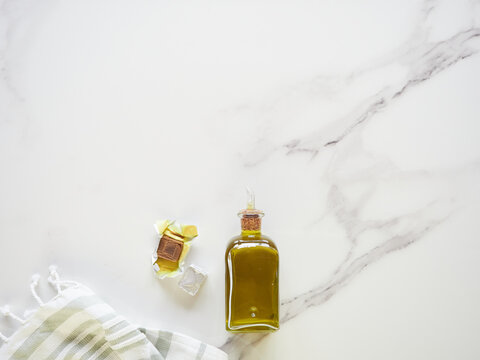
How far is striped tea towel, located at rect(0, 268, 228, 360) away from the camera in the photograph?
0.91 metres

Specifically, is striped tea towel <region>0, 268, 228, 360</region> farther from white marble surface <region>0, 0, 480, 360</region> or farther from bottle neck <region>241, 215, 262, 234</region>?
bottle neck <region>241, 215, 262, 234</region>

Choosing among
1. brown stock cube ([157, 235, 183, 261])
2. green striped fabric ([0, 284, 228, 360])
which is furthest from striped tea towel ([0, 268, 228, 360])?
brown stock cube ([157, 235, 183, 261])

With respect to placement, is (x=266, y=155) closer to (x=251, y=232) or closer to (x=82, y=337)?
(x=251, y=232)

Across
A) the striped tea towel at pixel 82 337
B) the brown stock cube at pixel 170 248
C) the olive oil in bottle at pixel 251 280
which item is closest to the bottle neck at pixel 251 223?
the olive oil in bottle at pixel 251 280

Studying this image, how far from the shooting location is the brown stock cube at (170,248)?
942mm

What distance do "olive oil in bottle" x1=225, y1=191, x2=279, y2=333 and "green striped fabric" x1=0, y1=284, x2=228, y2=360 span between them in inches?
3.4

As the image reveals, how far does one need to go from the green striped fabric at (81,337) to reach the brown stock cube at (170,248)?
0.14 meters

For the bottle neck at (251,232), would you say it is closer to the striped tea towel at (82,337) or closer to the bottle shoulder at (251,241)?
the bottle shoulder at (251,241)

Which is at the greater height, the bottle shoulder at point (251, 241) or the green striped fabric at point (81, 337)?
the bottle shoulder at point (251, 241)

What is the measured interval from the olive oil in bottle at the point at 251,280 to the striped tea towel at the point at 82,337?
0.09 m

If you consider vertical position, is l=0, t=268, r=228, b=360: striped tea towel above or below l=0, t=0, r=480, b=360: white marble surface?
below

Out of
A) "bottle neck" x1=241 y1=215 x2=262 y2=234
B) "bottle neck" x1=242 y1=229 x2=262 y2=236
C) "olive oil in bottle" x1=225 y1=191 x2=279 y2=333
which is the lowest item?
"olive oil in bottle" x1=225 y1=191 x2=279 y2=333

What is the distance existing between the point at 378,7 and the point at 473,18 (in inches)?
7.7

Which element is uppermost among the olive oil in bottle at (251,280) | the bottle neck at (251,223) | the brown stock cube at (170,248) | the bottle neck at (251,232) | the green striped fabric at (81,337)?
the bottle neck at (251,223)
